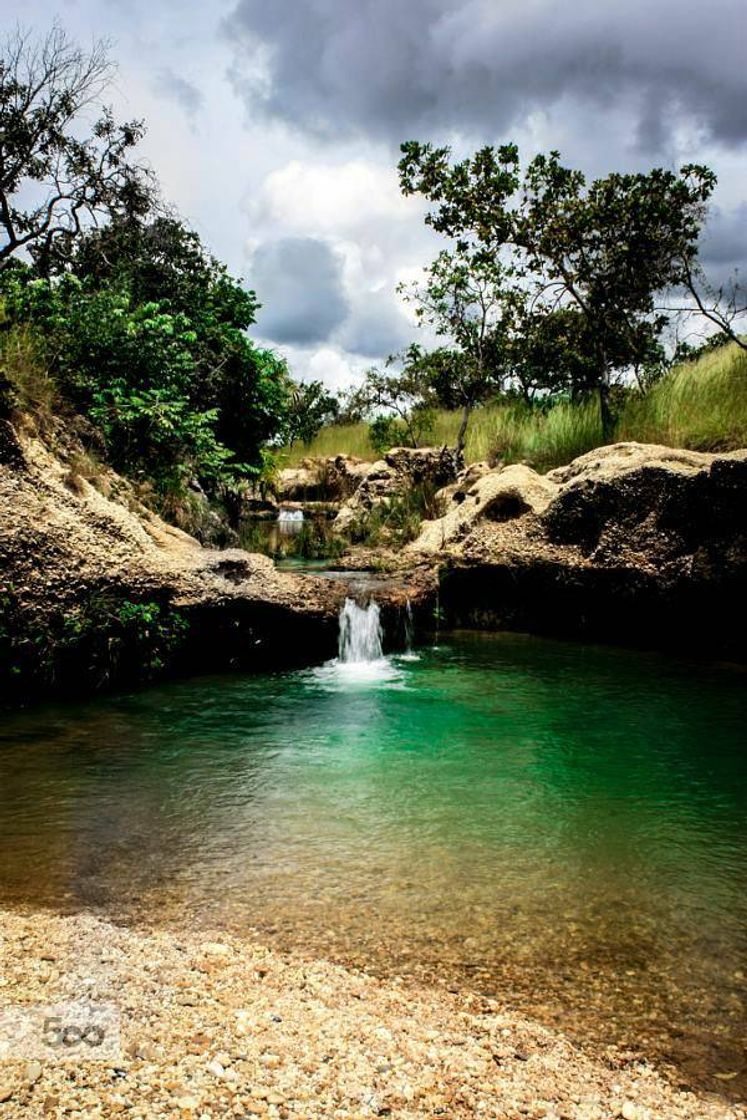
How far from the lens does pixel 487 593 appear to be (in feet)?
34.8

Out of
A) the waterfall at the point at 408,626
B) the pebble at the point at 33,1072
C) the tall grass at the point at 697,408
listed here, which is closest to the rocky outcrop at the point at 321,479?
the tall grass at the point at 697,408

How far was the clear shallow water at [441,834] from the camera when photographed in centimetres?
288

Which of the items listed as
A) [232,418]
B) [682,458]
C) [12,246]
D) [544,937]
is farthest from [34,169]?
[544,937]

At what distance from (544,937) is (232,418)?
14.7 meters

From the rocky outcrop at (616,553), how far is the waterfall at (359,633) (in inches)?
66.2

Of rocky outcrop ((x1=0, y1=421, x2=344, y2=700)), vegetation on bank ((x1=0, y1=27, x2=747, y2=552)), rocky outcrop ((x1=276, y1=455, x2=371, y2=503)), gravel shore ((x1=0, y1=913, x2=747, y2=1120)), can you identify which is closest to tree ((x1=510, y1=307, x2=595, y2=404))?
vegetation on bank ((x1=0, y1=27, x2=747, y2=552))

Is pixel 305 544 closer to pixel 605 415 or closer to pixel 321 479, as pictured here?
pixel 605 415

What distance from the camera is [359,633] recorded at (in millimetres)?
9133

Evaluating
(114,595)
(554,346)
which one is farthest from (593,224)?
(114,595)

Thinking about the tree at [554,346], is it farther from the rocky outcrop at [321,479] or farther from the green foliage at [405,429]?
the rocky outcrop at [321,479]

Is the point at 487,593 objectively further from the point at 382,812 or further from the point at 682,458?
the point at 382,812

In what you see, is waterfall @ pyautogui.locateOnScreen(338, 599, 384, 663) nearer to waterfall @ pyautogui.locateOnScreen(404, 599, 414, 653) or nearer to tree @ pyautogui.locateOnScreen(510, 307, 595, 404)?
waterfall @ pyautogui.locateOnScreen(404, 599, 414, 653)

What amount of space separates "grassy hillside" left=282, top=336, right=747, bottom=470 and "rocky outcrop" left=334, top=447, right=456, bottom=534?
0.80 metres

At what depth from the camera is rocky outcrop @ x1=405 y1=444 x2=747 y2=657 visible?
8945mm
